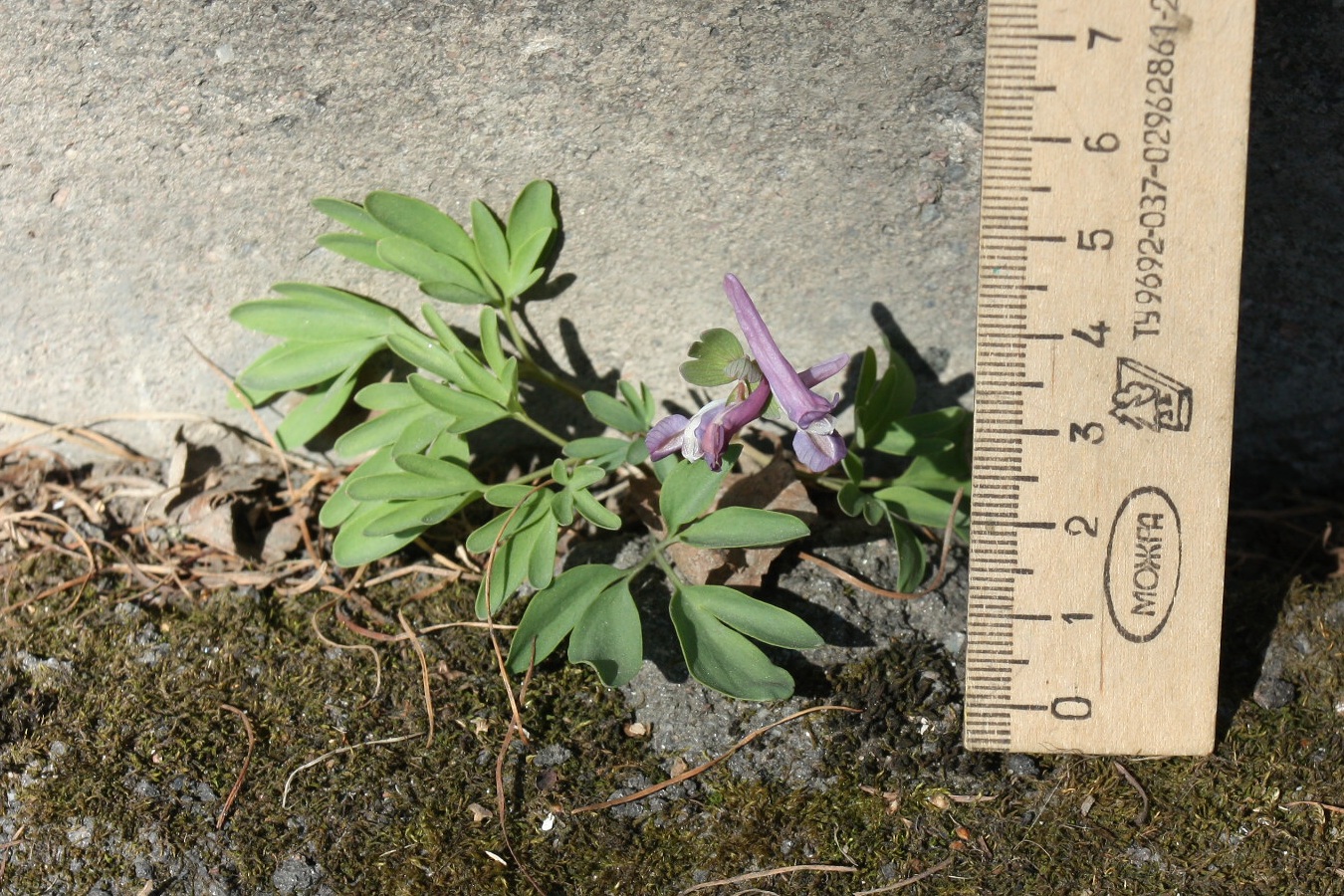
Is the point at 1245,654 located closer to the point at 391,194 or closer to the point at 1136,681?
the point at 1136,681

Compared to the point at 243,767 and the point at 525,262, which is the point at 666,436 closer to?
the point at 525,262

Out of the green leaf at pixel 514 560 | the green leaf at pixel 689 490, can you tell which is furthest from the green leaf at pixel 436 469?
the green leaf at pixel 689 490

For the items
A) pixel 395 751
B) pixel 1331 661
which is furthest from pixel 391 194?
pixel 1331 661

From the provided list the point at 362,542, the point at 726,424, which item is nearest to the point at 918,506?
the point at 726,424

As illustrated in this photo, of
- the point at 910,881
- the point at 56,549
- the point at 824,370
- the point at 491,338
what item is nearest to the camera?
the point at 910,881

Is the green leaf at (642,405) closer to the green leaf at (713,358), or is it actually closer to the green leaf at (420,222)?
the green leaf at (713,358)

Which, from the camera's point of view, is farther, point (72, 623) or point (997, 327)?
point (72, 623)
